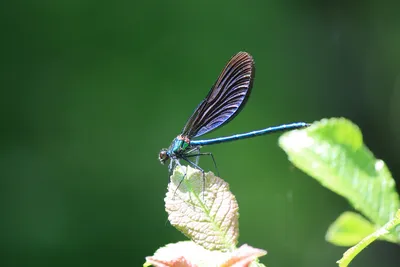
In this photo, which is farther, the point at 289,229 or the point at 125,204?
the point at 289,229

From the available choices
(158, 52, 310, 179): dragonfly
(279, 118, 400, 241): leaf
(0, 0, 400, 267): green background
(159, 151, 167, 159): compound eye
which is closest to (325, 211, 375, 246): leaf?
(279, 118, 400, 241): leaf

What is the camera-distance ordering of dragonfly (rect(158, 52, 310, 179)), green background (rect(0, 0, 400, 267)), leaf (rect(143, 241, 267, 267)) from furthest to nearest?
1. green background (rect(0, 0, 400, 267))
2. dragonfly (rect(158, 52, 310, 179))
3. leaf (rect(143, 241, 267, 267))

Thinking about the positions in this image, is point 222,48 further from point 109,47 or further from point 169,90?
point 109,47

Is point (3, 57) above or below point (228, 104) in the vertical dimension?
above

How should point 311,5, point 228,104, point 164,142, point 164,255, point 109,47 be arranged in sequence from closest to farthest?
1. point 164,255
2. point 228,104
3. point 164,142
4. point 109,47
5. point 311,5

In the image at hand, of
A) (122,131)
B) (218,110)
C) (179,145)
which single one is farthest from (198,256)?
(122,131)

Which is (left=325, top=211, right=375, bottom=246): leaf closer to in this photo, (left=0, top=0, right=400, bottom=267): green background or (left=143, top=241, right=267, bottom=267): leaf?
(left=143, top=241, right=267, bottom=267): leaf

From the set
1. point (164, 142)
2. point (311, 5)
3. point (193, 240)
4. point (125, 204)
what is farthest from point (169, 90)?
point (193, 240)
